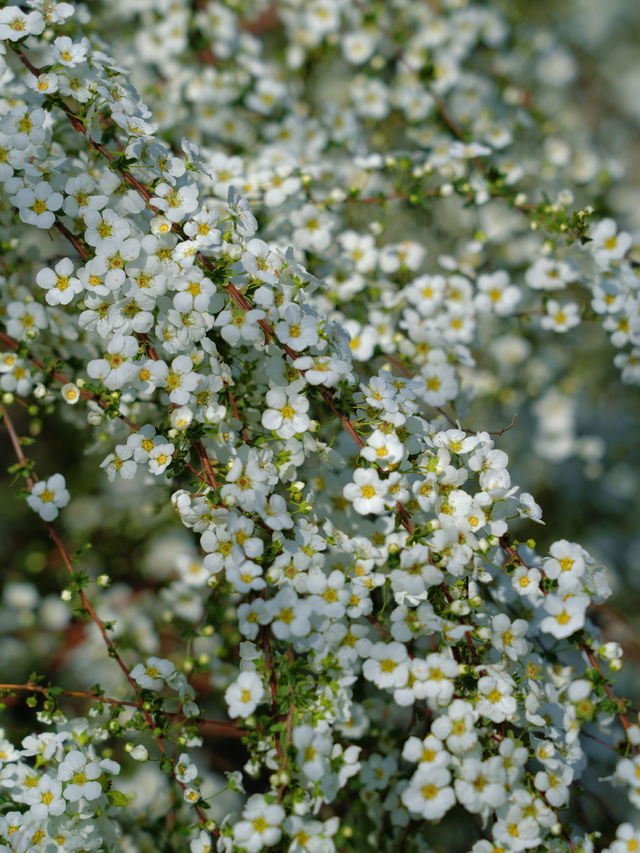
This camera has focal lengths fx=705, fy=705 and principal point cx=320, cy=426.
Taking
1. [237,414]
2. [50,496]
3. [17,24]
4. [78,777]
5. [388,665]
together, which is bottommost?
[78,777]

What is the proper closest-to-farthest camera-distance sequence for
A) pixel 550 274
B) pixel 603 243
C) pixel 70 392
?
pixel 70 392
pixel 603 243
pixel 550 274

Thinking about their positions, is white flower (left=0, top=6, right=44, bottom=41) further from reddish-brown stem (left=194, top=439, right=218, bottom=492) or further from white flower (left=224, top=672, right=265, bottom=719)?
white flower (left=224, top=672, right=265, bottom=719)

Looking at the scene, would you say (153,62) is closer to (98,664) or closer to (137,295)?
(137,295)

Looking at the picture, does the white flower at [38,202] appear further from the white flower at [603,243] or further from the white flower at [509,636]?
the white flower at [603,243]

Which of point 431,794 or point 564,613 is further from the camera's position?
point 564,613

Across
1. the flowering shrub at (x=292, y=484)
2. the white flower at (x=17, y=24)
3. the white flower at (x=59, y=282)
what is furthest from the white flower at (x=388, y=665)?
the white flower at (x=17, y=24)

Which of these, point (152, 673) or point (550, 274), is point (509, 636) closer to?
point (152, 673)

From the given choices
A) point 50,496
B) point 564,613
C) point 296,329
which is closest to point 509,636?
point 564,613

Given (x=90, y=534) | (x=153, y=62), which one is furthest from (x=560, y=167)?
(x=90, y=534)
